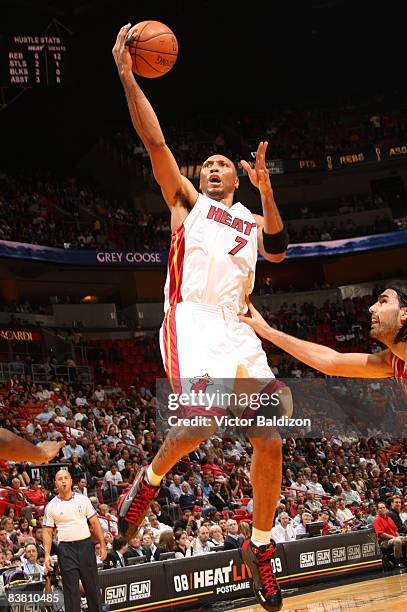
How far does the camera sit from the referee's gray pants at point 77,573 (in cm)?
877

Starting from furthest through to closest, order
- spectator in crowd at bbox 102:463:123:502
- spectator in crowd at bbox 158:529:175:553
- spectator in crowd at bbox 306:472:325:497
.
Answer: spectator in crowd at bbox 306:472:325:497, spectator in crowd at bbox 102:463:123:502, spectator in crowd at bbox 158:529:175:553

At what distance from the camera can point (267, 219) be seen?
531 cm

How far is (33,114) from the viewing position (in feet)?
92.8

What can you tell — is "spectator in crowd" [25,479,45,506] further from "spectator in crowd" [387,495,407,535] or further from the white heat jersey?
the white heat jersey

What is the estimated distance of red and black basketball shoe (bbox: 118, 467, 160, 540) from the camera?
4.86m

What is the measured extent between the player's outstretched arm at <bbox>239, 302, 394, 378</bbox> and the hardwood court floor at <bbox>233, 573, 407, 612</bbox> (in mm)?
4692

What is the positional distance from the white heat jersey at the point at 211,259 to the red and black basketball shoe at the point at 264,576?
1.43 m

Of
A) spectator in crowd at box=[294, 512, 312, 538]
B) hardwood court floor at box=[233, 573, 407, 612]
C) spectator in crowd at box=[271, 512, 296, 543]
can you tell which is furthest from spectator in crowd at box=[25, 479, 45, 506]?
spectator in crowd at box=[294, 512, 312, 538]

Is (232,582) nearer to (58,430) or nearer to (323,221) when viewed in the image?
(58,430)

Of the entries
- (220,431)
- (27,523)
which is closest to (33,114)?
(220,431)

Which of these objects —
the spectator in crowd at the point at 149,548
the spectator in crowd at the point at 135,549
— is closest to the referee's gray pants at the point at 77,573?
the spectator in crowd at the point at 135,549

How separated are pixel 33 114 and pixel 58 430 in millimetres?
15347

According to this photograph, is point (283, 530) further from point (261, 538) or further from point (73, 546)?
point (261, 538)

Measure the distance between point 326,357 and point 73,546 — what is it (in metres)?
5.01
